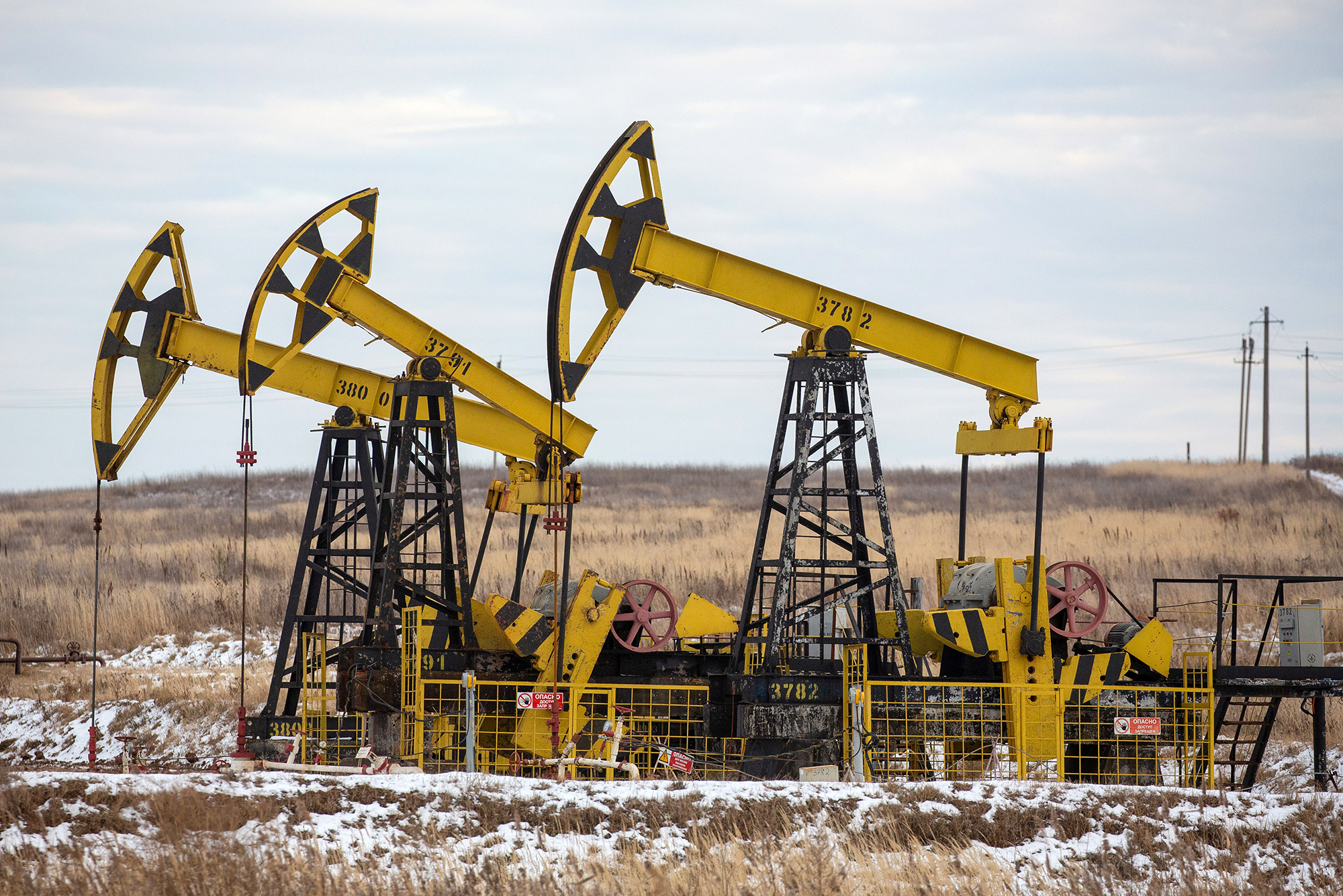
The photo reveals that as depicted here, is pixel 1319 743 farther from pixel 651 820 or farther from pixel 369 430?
pixel 369 430

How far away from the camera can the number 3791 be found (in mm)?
12391

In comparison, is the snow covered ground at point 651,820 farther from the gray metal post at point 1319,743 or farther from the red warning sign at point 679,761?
the gray metal post at point 1319,743

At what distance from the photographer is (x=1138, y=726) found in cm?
1147

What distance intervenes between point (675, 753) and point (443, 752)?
231cm

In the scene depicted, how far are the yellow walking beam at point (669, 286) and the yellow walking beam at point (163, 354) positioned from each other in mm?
3579

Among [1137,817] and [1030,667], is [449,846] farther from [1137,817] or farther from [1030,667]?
[1030,667]

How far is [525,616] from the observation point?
12.9m

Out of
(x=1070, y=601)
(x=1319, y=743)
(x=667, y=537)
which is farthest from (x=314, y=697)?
(x=667, y=537)

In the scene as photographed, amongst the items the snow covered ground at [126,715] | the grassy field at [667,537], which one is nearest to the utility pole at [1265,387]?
the grassy field at [667,537]

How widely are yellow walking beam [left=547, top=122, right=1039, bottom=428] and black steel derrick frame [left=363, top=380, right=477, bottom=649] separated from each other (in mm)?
1868

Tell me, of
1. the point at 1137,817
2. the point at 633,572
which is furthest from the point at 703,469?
the point at 1137,817

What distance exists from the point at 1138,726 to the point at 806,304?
438cm

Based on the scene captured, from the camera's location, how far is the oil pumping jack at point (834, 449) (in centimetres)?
1187

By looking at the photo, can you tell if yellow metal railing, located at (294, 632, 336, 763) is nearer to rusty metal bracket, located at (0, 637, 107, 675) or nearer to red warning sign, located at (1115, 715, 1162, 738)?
rusty metal bracket, located at (0, 637, 107, 675)
